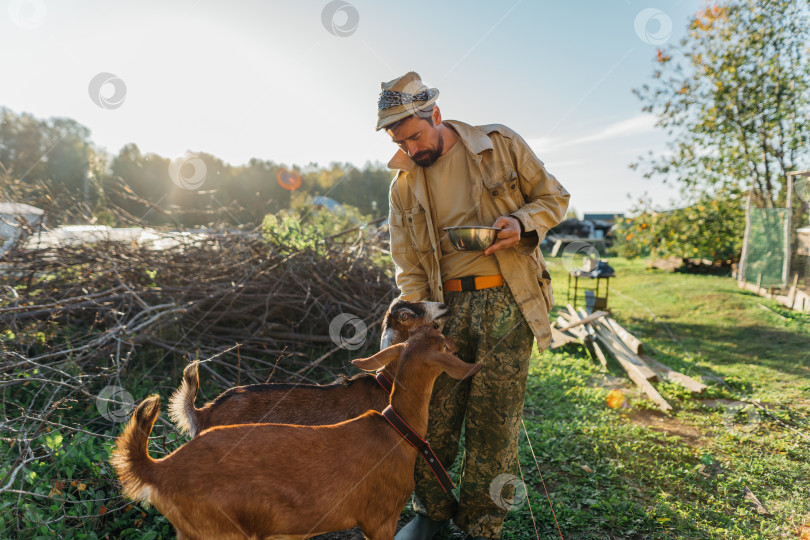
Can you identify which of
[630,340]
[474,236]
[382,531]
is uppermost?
[474,236]

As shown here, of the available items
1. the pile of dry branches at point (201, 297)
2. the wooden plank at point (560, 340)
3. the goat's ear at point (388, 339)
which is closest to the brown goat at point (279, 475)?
the goat's ear at point (388, 339)

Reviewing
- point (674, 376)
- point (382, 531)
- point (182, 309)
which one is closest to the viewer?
point (382, 531)

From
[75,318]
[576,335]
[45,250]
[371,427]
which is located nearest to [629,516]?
[371,427]

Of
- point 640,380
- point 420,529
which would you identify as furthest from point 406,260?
point 640,380

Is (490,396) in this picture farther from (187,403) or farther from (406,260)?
(187,403)

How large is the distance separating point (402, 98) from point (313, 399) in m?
2.24

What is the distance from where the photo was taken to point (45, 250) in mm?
6438

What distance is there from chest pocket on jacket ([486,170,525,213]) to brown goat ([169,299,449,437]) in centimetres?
82

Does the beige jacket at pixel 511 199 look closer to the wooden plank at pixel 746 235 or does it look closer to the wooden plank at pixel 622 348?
the wooden plank at pixel 622 348

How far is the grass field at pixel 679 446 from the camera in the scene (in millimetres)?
3674

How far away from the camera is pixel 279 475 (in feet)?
7.04

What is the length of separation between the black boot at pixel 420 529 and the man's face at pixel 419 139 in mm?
2616

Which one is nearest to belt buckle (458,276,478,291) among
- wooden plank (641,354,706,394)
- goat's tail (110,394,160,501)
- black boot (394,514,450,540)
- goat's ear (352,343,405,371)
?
goat's ear (352,343,405,371)

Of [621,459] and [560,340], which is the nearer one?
[621,459]
